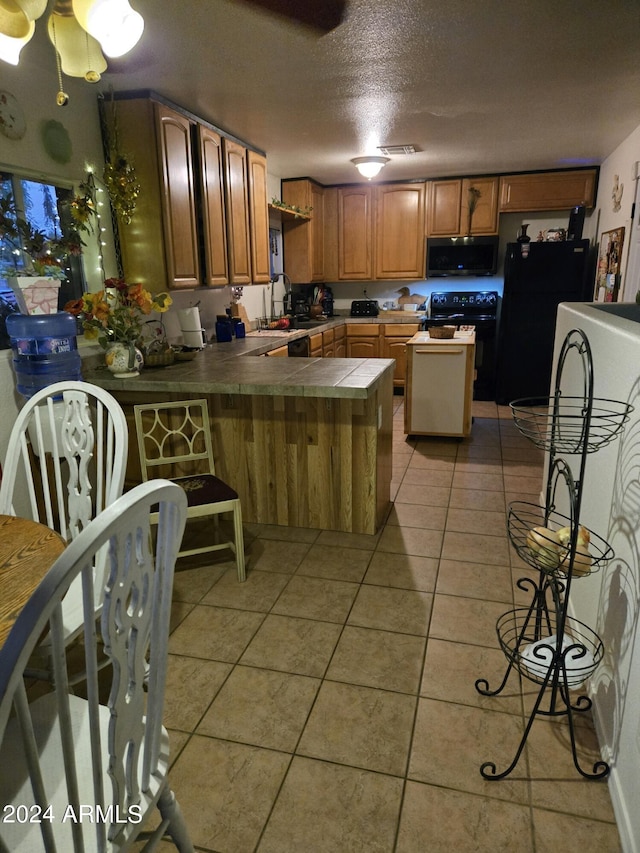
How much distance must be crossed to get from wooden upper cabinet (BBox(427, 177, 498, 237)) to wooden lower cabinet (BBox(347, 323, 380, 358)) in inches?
47.1

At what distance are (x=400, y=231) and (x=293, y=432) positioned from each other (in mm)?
3972

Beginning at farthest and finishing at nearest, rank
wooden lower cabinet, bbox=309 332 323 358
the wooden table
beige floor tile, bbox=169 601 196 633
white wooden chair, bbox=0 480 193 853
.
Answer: wooden lower cabinet, bbox=309 332 323 358 < beige floor tile, bbox=169 601 196 633 < the wooden table < white wooden chair, bbox=0 480 193 853

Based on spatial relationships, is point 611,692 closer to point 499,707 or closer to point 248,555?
point 499,707

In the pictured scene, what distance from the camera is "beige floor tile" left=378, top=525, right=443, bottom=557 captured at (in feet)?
8.88

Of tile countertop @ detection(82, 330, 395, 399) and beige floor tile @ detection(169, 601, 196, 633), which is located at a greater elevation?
tile countertop @ detection(82, 330, 395, 399)

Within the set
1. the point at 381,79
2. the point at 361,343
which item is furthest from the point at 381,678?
the point at 361,343

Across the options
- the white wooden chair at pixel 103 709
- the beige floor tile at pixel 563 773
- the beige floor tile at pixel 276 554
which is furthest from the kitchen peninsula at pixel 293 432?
the white wooden chair at pixel 103 709

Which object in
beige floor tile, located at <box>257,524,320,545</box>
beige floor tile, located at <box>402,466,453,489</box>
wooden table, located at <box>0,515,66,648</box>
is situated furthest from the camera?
beige floor tile, located at <box>402,466,453,489</box>

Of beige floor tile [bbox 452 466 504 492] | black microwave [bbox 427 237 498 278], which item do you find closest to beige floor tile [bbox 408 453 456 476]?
beige floor tile [bbox 452 466 504 492]

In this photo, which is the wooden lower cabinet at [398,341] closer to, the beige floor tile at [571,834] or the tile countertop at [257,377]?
the tile countertop at [257,377]

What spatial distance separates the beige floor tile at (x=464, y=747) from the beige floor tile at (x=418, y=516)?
1290mm

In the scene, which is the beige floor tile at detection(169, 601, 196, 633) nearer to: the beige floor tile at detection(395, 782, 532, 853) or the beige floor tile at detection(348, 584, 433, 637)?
the beige floor tile at detection(348, 584, 433, 637)

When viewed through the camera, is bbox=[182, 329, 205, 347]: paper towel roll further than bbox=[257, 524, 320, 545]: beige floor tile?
Yes

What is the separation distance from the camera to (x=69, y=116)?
2.76 m
